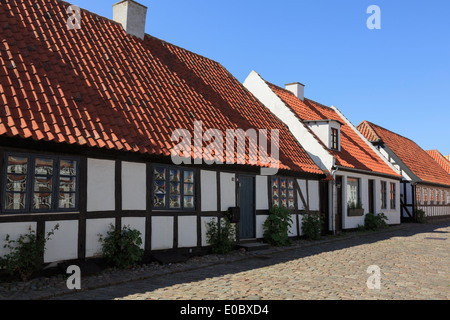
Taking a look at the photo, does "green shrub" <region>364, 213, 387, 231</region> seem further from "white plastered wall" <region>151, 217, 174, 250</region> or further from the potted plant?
"white plastered wall" <region>151, 217, 174, 250</region>

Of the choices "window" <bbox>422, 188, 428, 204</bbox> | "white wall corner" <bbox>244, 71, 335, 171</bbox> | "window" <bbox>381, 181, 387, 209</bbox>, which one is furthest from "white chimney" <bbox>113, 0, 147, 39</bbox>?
"window" <bbox>422, 188, 428, 204</bbox>

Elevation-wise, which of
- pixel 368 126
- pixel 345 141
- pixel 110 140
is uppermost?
pixel 368 126

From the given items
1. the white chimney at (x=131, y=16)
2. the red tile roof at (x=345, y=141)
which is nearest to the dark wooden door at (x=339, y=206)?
the red tile roof at (x=345, y=141)

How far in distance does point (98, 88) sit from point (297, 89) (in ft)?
41.0

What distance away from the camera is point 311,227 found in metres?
14.2

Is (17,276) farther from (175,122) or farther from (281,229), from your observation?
(281,229)

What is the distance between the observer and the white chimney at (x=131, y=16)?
12.7m

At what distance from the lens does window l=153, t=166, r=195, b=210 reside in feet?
30.9

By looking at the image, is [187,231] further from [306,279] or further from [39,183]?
[39,183]

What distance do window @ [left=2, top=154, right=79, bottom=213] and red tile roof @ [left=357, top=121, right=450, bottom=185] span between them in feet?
66.5

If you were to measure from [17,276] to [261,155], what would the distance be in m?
7.46

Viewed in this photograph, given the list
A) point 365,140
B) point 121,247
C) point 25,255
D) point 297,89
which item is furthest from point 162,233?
point 365,140

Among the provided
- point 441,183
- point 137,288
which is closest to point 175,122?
point 137,288
